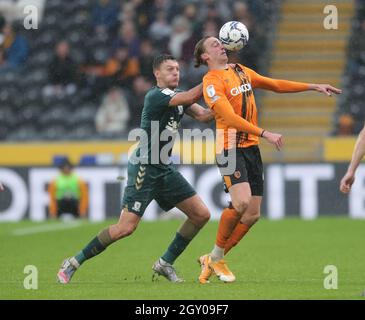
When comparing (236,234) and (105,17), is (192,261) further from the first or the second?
(105,17)

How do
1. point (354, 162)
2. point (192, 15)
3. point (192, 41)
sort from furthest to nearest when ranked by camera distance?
point (192, 15) < point (192, 41) < point (354, 162)

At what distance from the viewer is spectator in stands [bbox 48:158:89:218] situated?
20.0 m

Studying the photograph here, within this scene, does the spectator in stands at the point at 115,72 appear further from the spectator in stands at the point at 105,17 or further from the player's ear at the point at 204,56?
the player's ear at the point at 204,56

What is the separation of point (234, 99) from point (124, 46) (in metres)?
12.2

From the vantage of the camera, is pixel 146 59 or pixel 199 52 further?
pixel 146 59

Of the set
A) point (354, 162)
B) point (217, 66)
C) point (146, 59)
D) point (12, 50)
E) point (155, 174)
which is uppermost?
point (12, 50)

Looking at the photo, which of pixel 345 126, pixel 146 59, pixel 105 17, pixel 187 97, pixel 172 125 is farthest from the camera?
pixel 105 17

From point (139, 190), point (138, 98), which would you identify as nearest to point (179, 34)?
point (138, 98)

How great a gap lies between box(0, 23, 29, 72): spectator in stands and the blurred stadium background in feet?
0.09

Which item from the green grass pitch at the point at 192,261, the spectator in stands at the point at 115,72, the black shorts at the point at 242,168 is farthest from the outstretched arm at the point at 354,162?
the spectator in stands at the point at 115,72

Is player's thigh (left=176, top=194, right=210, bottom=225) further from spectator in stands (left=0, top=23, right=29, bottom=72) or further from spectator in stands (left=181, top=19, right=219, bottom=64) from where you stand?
spectator in stands (left=0, top=23, right=29, bottom=72)

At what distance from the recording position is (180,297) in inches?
368

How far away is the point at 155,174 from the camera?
10.6 meters

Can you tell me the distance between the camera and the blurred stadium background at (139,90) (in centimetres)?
1970
